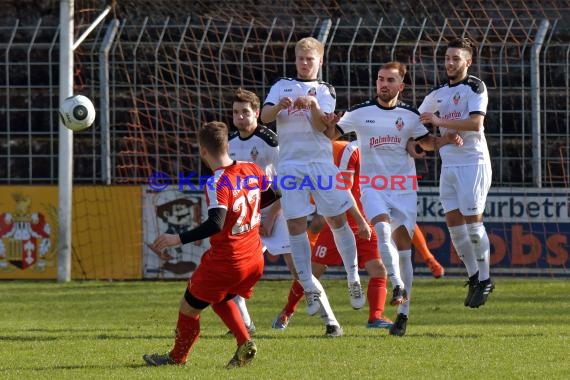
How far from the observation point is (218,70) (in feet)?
52.8

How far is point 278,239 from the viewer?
10.3 meters

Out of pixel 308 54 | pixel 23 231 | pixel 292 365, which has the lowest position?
pixel 292 365

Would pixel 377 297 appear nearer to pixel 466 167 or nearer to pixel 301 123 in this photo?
pixel 466 167

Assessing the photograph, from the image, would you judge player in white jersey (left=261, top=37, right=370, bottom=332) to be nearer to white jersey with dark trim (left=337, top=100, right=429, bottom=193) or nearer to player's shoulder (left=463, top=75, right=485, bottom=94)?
white jersey with dark trim (left=337, top=100, right=429, bottom=193)

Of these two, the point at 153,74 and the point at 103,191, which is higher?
the point at 153,74

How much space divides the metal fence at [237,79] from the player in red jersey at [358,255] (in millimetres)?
4288

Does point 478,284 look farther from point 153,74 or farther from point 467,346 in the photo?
point 153,74

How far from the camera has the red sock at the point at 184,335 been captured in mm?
7758

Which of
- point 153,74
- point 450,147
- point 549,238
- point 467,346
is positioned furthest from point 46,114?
point 467,346

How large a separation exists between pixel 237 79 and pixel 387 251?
7.10 meters

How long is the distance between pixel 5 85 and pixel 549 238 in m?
7.38

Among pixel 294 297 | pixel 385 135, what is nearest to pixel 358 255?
pixel 294 297

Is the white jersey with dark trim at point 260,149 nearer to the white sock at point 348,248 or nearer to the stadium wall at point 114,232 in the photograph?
the white sock at point 348,248

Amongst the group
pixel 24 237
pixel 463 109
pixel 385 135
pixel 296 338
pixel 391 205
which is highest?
pixel 463 109
